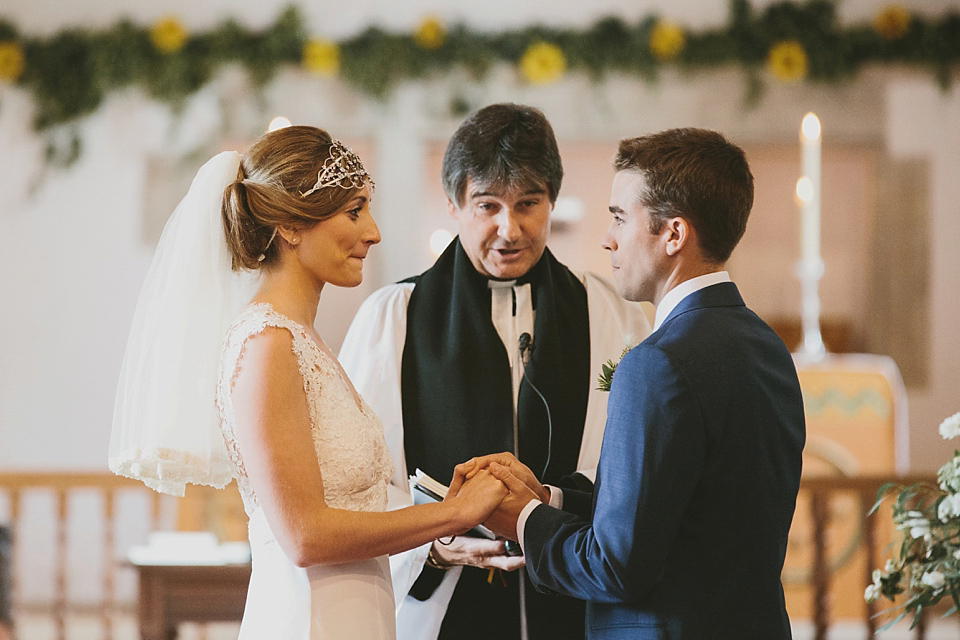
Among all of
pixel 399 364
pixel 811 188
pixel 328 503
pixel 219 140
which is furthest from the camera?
pixel 219 140

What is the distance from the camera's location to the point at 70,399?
6.36 meters

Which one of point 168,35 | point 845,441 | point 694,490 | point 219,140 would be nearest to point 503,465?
point 694,490

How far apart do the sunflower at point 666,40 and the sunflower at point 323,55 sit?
6.86 feet

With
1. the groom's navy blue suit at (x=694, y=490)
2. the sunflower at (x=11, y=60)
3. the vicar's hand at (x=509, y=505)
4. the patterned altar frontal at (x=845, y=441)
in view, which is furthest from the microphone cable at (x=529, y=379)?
the sunflower at (x=11, y=60)

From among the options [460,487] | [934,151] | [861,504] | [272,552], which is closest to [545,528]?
[460,487]

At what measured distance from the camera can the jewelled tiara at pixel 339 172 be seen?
1.90 m

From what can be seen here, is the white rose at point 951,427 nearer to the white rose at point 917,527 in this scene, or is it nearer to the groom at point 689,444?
the white rose at point 917,527

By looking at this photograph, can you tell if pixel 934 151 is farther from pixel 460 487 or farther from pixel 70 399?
pixel 70 399

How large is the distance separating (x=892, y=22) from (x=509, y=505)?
5501 millimetres

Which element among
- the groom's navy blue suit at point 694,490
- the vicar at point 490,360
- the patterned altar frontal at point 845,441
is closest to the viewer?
the groom's navy blue suit at point 694,490

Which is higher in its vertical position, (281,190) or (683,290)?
(281,190)

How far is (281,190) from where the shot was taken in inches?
73.5

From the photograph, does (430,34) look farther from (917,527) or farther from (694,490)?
(694,490)

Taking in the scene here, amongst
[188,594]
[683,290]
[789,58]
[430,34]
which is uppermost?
[430,34]
